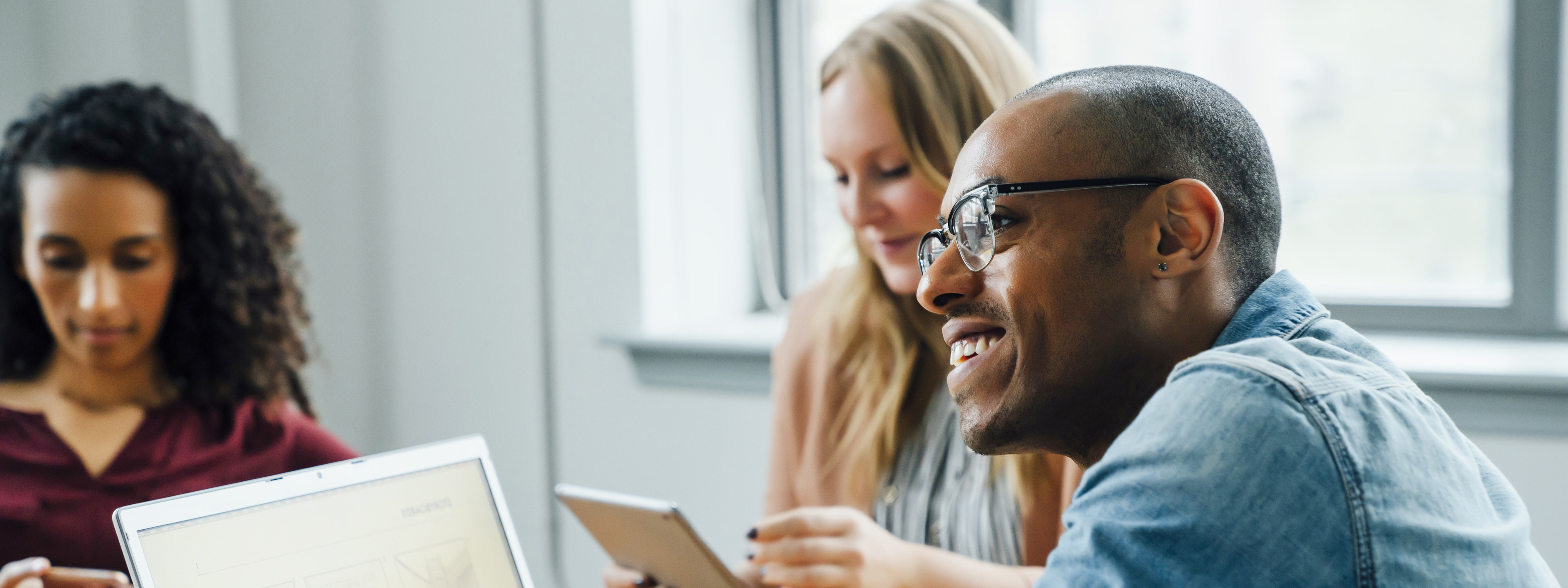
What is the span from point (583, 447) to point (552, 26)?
829mm

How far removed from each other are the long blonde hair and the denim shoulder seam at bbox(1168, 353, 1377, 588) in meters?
0.61

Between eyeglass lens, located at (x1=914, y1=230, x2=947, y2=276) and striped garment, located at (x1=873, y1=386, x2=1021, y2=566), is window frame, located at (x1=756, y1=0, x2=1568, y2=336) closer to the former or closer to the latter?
striped garment, located at (x1=873, y1=386, x2=1021, y2=566)

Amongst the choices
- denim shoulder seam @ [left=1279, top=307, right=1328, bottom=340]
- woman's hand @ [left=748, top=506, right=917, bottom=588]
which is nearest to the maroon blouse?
woman's hand @ [left=748, top=506, right=917, bottom=588]

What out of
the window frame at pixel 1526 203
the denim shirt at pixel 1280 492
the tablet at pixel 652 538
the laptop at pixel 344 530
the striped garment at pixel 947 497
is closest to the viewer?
the denim shirt at pixel 1280 492

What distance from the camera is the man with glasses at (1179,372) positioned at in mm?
515

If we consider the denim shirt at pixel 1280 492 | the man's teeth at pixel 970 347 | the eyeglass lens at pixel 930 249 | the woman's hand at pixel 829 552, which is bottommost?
the woman's hand at pixel 829 552

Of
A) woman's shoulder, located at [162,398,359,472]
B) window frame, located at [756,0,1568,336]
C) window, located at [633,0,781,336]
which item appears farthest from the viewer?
window, located at [633,0,781,336]

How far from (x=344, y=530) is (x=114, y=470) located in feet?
2.03

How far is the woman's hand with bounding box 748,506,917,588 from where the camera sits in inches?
40.2

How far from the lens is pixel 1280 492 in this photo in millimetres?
513

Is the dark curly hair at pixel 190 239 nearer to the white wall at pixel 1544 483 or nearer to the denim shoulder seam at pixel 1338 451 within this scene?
the denim shoulder seam at pixel 1338 451

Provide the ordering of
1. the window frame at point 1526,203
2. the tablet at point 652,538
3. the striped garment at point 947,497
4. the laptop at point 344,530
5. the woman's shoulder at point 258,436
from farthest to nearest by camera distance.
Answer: the window frame at point 1526,203
the woman's shoulder at point 258,436
the striped garment at point 947,497
the tablet at point 652,538
the laptop at point 344,530

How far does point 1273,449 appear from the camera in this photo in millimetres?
518

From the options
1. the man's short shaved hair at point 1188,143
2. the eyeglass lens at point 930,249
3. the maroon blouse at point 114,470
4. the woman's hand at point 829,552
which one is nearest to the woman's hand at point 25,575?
the maroon blouse at point 114,470
